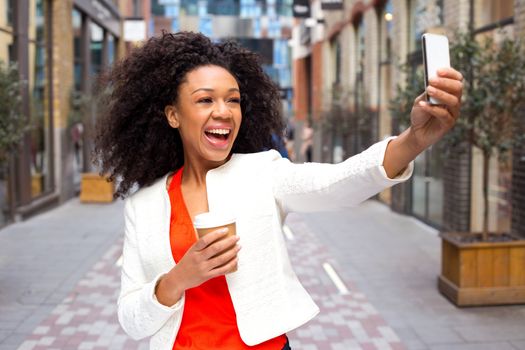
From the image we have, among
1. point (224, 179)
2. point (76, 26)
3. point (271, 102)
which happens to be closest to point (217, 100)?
point (224, 179)

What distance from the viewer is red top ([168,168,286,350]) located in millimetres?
1927

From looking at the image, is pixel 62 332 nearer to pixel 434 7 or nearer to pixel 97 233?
pixel 97 233

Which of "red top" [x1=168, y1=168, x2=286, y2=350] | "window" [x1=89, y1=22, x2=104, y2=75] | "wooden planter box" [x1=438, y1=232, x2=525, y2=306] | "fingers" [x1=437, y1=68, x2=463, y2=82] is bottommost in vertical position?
"wooden planter box" [x1=438, y1=232, x2=525, y2=306]

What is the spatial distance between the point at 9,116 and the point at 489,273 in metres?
5.07

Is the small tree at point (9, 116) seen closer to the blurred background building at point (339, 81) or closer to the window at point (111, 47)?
the blurred background building at point (339, 81)

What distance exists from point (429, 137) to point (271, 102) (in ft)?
2.70

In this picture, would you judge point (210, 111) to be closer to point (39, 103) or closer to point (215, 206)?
point (215, 206)

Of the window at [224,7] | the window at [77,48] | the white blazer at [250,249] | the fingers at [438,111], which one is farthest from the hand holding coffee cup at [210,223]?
the window at [224,7]

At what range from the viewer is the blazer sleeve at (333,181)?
5.62 ft

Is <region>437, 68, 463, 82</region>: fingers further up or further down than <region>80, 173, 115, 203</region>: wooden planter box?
further up

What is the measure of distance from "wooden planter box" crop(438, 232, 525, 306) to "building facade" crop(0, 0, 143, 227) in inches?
266

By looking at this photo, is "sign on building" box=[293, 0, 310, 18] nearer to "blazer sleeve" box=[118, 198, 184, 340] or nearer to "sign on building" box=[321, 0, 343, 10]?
"sign on building" box=[321, 0, 343, 10]

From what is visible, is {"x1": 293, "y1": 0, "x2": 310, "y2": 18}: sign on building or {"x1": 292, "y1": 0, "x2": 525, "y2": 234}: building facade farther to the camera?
{"x1": 293, "y1": 0, "x2": 310, "y2": 18}: sign on building

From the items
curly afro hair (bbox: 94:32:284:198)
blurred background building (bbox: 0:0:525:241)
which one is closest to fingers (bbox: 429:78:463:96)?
curly afro hair (bbox: 94:32:284:198)
